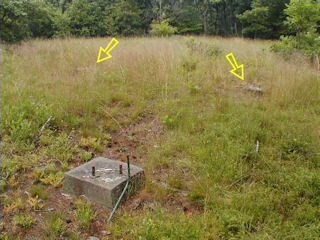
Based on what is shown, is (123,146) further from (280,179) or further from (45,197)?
(280,179)

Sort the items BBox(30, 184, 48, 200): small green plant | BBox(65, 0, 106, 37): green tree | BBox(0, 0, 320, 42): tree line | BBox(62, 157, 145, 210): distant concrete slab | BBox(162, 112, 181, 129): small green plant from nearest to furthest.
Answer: BBox(62, 157, 145, 210): distant concrete slab → BBox(30, 184, 48, 200): small green plant → BBox(162, 112, 181, 129): small green plant → BBox(0, 0, 320, 42): tree line → BBox(65, 0, 106, 37): green tree

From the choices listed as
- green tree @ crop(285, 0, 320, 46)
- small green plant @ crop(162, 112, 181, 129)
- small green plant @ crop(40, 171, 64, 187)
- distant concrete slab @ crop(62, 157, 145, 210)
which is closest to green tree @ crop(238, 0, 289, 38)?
green tree @ crop(285, 0, 320, 46)

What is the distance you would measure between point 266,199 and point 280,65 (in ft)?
11.9

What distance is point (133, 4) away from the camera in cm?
1894

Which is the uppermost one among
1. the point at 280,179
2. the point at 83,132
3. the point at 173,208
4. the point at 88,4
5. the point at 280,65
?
the point at 88,4

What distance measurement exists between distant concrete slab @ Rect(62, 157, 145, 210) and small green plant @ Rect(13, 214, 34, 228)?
45cm

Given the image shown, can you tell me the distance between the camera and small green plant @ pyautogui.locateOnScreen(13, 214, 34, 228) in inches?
80.0

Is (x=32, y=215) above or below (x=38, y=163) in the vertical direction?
below

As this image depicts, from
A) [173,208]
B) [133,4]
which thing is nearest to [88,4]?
[133,4]

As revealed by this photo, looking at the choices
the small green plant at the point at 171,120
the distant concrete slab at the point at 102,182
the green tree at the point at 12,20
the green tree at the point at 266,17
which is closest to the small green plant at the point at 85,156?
the distant concrete slab at the point at 102,182

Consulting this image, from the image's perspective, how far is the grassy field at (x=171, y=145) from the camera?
201 cm

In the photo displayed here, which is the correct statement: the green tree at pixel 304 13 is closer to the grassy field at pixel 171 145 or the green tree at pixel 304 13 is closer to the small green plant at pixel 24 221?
the grassy field at pixel 171 145

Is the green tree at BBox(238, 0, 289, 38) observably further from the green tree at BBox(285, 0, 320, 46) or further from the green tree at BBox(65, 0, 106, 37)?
the green tree at BBox(285, 0, 320, 46)

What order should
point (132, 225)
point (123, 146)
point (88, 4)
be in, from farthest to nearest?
1. point (88, 4)
2. point (123, 146)
3. point (132, 225)
